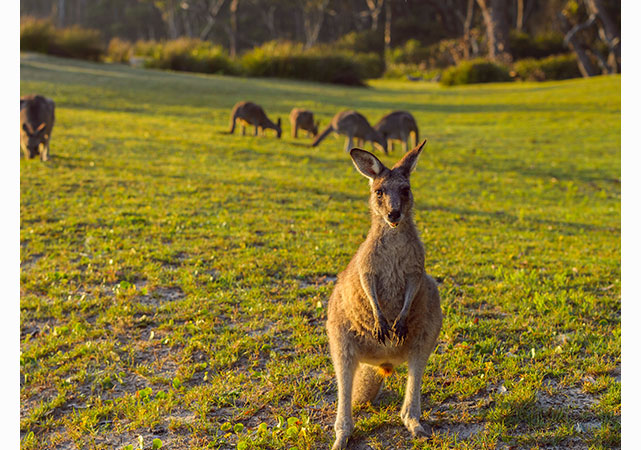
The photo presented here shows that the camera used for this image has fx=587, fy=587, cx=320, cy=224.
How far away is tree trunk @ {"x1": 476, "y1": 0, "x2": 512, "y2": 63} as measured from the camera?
3491 centimetres

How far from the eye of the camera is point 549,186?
11922 millimetres

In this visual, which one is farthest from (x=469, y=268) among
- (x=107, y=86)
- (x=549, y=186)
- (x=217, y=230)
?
(x=107, y=86)

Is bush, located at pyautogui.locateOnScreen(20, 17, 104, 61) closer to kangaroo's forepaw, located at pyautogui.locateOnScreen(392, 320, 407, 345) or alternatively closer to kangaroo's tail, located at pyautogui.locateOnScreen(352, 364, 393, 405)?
kangaroo's tail, located at pyautogui.locateOnScreen(352, 364, 393, 405)

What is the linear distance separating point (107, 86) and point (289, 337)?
20168 millimetres

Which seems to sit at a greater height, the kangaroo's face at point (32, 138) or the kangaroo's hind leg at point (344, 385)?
the kangaroo's face at point (32, 138)

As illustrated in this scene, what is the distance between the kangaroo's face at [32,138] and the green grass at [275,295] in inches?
11.3

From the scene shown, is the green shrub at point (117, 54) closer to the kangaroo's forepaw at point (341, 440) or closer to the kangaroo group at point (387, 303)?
the kangaroo group at point (387, 303)

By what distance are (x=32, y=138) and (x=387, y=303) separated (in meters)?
9.74

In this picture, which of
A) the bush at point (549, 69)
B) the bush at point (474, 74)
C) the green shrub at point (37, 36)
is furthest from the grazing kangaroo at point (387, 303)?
the bush at point (549, 69)

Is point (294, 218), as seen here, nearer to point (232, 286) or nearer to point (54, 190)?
point (232, 286)

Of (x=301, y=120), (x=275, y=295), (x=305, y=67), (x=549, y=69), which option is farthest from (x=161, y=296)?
(x=549, y=69)

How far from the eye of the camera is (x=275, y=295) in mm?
5781

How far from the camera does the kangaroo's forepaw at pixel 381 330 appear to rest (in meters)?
3.29

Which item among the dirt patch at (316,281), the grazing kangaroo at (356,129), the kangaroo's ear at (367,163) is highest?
the grazing kangaroo at (356,129)
